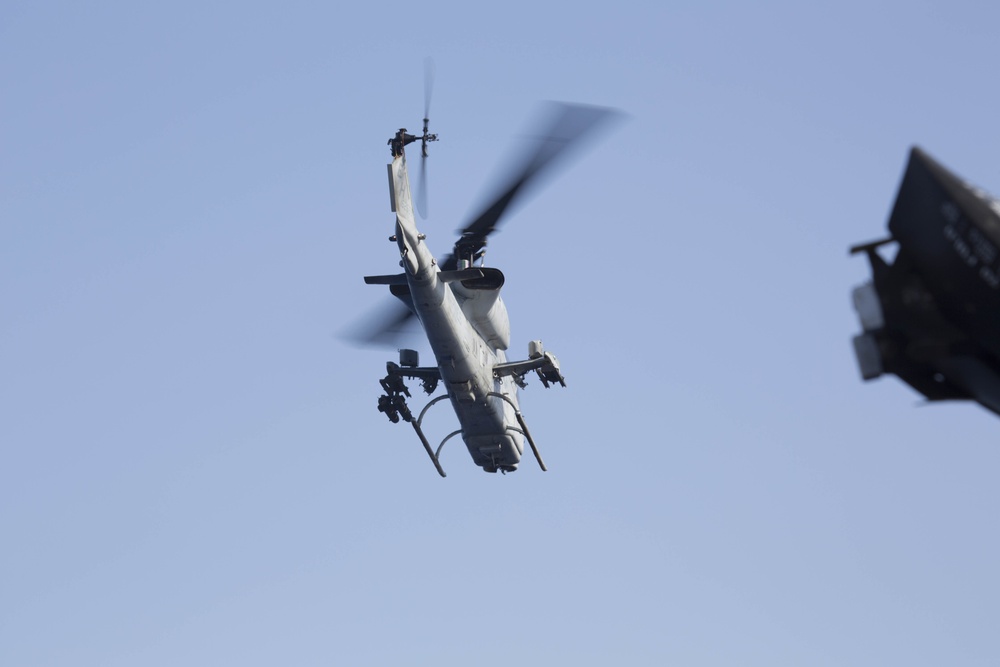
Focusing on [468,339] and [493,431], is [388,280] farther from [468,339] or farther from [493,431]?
[493,431]

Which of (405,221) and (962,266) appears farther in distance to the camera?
(405,221)

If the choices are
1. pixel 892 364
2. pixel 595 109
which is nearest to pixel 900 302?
pixel 892 364

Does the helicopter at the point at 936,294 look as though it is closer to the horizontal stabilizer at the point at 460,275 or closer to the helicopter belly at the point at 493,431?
the horizontal stabilizer at the point at 460,275

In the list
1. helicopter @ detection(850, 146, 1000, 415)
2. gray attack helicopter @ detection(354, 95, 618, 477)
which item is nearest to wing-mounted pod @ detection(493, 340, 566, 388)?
gray attack helicopter @ detection(354, 95, 618, 477)

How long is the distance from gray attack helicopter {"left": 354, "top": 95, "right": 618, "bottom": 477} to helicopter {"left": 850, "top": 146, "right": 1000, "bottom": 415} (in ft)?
47.4

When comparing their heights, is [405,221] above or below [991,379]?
above

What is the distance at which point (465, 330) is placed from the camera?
98.5 ft

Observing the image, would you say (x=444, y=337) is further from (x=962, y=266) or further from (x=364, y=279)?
(x=962, y=266)

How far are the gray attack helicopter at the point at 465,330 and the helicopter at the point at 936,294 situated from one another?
14458 millimetres

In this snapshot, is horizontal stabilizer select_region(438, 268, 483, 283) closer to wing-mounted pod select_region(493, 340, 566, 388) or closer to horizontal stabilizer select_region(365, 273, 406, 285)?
horizontal stabilizer select_region(365, 273, 406, 285)

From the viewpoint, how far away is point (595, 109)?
27062 mm

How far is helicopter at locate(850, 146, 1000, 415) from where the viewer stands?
Answer: 1141 cm

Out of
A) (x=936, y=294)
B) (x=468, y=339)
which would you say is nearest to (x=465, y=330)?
(x=468, y=339)

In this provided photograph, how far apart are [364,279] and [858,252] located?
17773 millimetres
